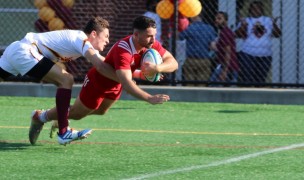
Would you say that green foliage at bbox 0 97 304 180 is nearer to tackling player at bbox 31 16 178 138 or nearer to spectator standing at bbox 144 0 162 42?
tackling player at bbox 31 16 178 138

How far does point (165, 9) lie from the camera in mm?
15586

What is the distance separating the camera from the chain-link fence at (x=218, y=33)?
1590 cm

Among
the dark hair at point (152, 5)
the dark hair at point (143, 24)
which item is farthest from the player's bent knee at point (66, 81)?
the dark hair at point (152, 5)

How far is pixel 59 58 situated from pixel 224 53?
670 centimetres

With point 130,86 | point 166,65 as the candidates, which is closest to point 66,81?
point 130,86

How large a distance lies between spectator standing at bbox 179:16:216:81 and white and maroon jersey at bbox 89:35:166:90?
628cm

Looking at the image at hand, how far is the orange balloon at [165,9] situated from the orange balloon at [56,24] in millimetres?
1671

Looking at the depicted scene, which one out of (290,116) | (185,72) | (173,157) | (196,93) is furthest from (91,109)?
(185,72)

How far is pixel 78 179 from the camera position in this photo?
7543 millimetres

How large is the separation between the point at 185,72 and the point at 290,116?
3.62m

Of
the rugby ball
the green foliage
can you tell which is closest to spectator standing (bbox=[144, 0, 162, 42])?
the green foliage

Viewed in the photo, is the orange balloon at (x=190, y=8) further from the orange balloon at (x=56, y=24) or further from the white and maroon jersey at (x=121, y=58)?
the white and maroon jersey at (x=121, y=58)

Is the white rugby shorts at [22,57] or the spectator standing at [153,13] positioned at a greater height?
the white rugby shorts at [22,57]

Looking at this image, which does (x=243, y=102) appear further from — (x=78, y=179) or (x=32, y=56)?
(x=78, y=179)
